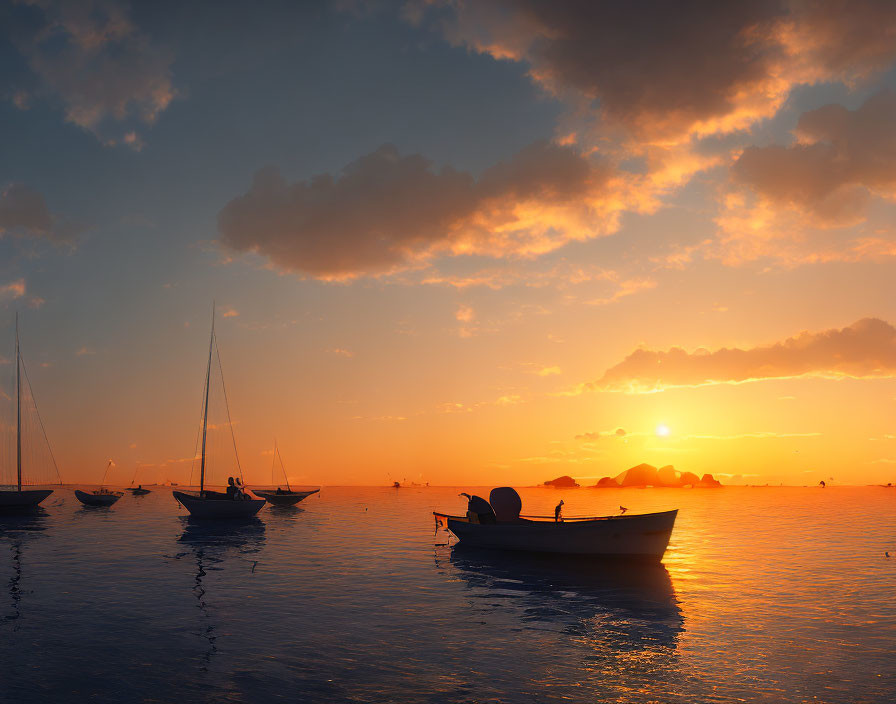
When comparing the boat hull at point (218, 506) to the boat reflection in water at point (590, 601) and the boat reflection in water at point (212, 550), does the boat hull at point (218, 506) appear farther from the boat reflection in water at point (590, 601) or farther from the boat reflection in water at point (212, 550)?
the boat reflection in water at point (590, 601)

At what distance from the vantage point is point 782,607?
25938mm

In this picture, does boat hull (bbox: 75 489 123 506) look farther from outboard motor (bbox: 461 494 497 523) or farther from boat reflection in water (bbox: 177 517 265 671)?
outboard motor (bbox: 461 494 497 523)

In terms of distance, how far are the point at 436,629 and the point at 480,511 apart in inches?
964

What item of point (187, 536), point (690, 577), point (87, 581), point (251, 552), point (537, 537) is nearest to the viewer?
point (87, 581)

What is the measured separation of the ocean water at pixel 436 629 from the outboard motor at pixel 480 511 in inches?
124

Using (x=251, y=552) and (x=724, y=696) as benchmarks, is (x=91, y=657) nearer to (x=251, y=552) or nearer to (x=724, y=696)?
(x=724, y=696)

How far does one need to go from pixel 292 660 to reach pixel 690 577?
2667 centimetres

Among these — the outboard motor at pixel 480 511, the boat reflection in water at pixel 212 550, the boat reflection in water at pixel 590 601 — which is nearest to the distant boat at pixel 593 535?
the outboard motor at pixel 480 511

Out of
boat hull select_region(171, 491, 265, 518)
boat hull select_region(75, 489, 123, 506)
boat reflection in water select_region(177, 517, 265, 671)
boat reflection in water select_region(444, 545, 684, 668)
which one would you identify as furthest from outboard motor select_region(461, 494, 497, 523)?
boat hull select_region(75, 489, 123, 506)

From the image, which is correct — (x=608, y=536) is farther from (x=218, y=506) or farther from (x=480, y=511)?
(x=218, y=506)

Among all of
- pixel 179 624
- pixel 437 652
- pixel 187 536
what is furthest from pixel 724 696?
pixel 187 536

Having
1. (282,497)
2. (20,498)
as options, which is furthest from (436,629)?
(282,497)

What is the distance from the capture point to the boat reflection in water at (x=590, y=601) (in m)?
18.2

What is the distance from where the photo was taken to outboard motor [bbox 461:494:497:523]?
4422 cm
